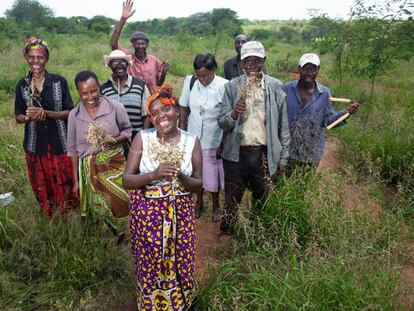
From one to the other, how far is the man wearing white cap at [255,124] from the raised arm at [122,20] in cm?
176

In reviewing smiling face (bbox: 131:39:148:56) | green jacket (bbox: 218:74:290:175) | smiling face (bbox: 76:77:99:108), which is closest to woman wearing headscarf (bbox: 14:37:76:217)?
smiling face (bbox: 76:77:99:108)

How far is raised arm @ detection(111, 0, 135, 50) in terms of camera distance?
4.06 m

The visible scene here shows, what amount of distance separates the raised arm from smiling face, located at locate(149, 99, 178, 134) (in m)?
2.21

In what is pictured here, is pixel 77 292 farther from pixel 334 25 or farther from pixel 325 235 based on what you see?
pixel 334 25

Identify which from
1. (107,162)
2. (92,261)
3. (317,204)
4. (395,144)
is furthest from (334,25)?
(92,261)

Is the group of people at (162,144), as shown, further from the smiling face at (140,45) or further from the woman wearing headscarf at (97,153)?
the smiling face at (140,45)

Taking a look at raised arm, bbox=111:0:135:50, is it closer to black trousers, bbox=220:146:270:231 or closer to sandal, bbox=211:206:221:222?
black trousers, bbox=220:146:270:231

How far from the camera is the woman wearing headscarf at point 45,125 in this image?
2.89m

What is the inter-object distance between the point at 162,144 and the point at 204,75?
1.38 metres

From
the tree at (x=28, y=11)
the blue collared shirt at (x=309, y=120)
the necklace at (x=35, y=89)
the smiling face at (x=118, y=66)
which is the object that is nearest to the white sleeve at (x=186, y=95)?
the smiling face at (x=118, y=66)

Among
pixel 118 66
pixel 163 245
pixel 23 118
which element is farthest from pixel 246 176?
pixel 23 118

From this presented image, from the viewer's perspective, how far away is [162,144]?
208cm

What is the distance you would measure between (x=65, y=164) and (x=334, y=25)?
17.8ft

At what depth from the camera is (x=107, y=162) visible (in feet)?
9.02
